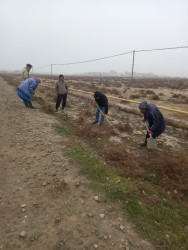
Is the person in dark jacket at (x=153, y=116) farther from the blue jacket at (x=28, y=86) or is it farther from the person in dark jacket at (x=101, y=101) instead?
the blue jacket at (x=28, y=86)

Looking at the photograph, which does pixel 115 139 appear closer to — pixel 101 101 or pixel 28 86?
pixel 101 101

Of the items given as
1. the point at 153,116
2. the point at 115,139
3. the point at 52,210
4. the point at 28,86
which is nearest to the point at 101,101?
the point at 115,139

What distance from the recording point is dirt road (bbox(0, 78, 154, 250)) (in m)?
2.22

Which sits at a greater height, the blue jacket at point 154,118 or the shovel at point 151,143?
the blue jacket at point 154,118

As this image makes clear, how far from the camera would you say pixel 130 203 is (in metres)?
2.89

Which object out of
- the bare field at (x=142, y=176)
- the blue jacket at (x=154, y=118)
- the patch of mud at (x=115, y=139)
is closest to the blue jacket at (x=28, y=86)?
the bare field at (x=142, y=176)

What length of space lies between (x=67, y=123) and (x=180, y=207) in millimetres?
5010

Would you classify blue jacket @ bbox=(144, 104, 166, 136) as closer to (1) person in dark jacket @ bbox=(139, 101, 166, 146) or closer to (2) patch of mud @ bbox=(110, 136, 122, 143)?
(1) person in dark jacket @ bbox=(139, 101, 166, 146)

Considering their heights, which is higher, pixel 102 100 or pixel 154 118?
pixel 102 100

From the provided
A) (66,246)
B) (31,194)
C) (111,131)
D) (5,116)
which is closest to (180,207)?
(66,246)

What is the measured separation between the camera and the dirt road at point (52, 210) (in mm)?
2225

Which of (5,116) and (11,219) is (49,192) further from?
(5,116)

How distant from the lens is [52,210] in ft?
8.72

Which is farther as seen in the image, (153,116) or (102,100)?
(102,100)
